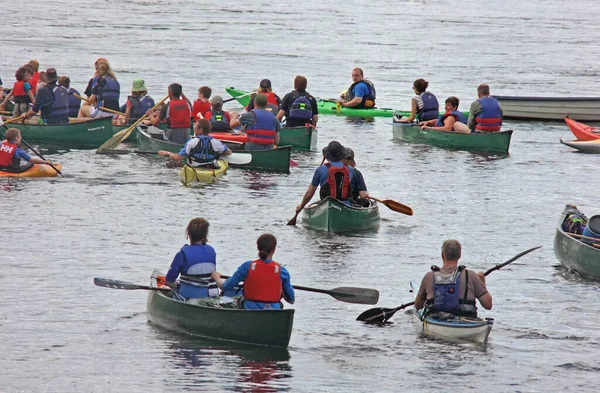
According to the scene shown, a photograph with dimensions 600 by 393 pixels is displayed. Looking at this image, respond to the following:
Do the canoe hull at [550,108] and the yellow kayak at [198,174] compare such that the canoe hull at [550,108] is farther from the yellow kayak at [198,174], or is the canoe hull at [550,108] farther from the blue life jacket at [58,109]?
the blue life jacket at [58,109]

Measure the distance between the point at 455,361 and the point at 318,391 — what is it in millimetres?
1795

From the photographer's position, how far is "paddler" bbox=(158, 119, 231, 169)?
22078 mm

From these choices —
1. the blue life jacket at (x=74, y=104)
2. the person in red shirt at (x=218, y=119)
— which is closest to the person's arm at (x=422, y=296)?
the person in red shirt at (x=218, y=119)

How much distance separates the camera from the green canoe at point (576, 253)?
53.3ft

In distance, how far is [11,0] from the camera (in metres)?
82.1

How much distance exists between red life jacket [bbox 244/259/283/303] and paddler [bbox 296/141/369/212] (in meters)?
5.34

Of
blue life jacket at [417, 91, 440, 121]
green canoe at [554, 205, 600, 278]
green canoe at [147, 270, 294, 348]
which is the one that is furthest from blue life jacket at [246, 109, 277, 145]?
green canoe at [147, 270, 294, 348]

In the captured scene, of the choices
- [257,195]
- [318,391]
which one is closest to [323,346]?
[318,391]

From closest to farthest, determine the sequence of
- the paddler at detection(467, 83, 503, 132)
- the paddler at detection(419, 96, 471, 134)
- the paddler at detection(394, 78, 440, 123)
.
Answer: the paddler at detection(467, 83, 503, 132) < the paddler at detection(419, 96, 471, 134) < the paddler at detection(394, 78, 440, 123)

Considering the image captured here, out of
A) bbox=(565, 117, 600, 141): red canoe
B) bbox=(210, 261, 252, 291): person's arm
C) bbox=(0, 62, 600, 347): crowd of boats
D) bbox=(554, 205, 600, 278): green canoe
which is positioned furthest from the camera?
bbox=(565, 117, 600, 141): red canoe

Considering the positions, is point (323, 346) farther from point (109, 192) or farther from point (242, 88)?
point (242, 88)

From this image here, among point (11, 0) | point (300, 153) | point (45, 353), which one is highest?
point (11, 0)

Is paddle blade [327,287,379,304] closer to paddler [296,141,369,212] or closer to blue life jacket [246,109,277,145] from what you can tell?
paddler [296,141,369,212]

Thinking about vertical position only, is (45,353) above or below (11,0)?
below
